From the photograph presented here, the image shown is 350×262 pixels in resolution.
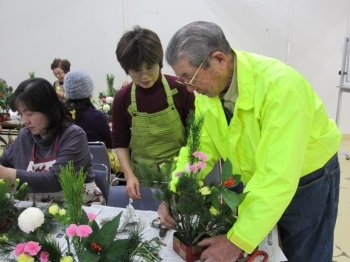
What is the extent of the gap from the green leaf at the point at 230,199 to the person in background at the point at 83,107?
1.84 metres

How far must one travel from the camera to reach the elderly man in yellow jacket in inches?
36.9

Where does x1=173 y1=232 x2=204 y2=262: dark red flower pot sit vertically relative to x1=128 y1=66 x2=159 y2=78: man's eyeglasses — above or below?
below

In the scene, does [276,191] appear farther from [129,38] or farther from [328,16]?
[328,16]

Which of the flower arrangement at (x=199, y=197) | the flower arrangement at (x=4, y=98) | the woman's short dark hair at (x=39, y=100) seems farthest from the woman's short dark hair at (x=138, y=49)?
the flower arrangement at (x=4, y=98)

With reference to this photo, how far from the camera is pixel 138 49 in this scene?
1.55 m

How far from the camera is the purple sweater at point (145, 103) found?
5.89 ft

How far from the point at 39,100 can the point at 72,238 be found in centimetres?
96

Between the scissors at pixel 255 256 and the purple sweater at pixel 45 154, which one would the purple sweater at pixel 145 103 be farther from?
the scissors at pixel 255 256

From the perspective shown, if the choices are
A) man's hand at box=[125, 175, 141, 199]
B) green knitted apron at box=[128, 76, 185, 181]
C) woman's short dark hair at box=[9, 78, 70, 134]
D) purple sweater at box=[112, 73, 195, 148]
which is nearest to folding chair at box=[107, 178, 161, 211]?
man's hand at box=[125, 175, 141, 199]

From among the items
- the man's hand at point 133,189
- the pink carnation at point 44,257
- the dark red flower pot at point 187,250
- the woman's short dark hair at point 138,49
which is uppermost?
the woman's short dark hair at point 138,49

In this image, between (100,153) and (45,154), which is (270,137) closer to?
(45,154)

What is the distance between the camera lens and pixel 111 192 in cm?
169

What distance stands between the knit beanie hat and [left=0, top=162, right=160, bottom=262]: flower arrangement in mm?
1768

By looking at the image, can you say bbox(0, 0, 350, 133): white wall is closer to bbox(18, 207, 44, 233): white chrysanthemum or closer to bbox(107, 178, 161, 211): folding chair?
bbox(107, 178, 161, 211): folding chair
